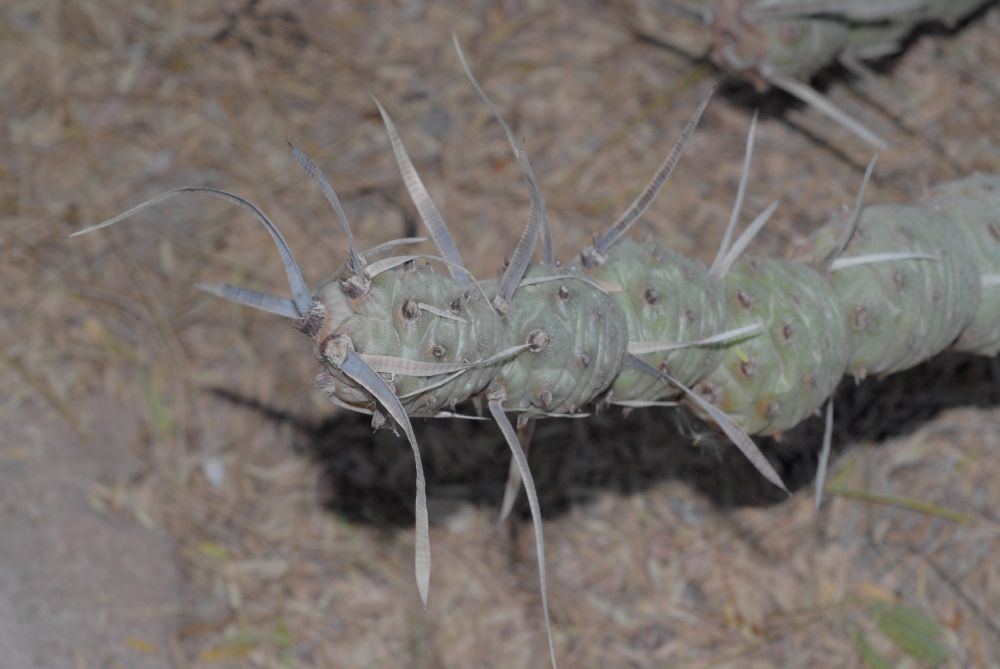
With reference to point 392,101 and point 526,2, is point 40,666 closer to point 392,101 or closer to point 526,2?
point 392,101

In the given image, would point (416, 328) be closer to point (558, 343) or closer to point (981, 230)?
point (558, 343)

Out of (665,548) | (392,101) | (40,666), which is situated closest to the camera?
(40,666)

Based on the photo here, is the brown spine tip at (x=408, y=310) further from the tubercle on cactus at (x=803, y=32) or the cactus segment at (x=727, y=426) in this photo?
the tubercle on cactus at (x=803, y=32)

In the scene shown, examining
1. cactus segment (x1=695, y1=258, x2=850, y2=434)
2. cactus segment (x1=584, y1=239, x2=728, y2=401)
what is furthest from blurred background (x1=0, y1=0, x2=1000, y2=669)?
cactus segment (x1=584, y1=239, x2=728, y2=401)

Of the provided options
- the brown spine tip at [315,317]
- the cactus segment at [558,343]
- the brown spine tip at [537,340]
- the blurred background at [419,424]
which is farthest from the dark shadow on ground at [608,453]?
the brown spine tip at [315,317]

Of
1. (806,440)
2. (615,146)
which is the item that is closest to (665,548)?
(806,440)

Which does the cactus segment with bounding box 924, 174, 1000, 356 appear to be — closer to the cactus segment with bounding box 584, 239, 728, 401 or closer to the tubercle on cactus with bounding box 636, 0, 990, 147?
the tubercle on cactus with bounding box 636, 0, 990, 147
